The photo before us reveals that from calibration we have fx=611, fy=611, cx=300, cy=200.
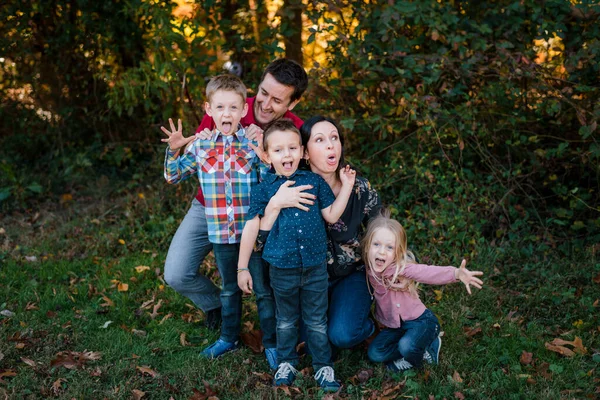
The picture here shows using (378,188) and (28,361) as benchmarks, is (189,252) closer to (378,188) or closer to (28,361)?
(28,361)

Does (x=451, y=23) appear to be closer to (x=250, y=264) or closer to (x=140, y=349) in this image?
(x=250, y=264)

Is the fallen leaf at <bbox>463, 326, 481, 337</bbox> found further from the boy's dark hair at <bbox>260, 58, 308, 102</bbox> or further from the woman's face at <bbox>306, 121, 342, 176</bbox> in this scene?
the boy's dark hair at <bbox>260, 58, 308, 102</bbox>

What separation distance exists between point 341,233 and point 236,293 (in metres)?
0.80

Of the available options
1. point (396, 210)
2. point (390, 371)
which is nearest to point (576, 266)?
point (396, 210)

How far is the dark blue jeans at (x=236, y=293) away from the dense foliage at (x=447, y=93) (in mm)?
1744

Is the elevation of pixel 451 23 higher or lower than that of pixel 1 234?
higher

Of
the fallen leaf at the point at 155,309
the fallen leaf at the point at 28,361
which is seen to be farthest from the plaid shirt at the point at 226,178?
the fallen leaf at the point at 28,361

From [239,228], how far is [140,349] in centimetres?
105

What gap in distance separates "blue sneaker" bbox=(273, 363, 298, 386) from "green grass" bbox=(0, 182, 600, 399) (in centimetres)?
6

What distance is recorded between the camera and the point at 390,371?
3.65 m

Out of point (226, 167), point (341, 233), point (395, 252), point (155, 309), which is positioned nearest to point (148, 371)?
point (155, 309)

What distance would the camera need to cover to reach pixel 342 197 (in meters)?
3.47

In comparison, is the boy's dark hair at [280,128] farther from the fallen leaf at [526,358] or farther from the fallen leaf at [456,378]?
the fallen leaf at [526,358]

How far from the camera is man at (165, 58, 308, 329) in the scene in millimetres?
3916
